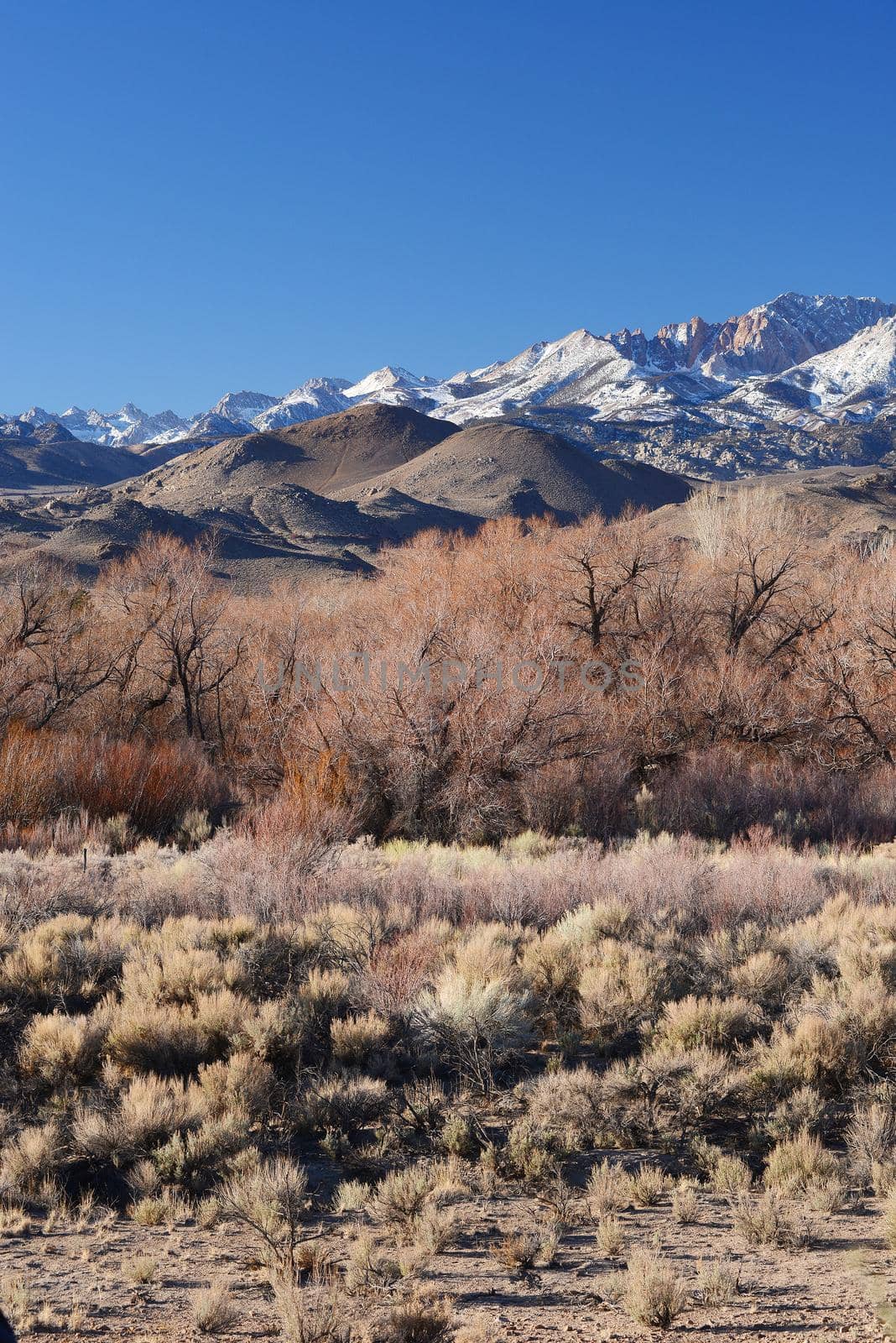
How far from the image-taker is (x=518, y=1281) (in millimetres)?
4172

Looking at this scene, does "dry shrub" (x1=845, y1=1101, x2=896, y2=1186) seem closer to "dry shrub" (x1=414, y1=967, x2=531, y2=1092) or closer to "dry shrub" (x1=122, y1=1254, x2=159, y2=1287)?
"dry shrub" (x1=414, y1=967, x2=531, y2=1092)

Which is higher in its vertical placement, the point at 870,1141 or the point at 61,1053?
the point at 870,1141

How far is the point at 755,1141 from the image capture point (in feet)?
17.4

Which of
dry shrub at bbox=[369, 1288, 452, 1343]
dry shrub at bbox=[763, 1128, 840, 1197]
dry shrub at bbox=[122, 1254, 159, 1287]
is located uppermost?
dry shrub at bbox=[763, 1128, 840, 1197]

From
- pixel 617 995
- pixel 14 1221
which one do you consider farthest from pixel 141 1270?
pixel 617 995

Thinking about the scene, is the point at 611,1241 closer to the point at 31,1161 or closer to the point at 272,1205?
the point at 272,1205

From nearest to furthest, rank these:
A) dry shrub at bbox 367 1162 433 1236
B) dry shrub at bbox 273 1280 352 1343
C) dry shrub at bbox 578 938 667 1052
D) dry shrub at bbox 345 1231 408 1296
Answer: dry shrub at bbox 273 1280 352 1343 → dry shrub at bbox 345 1231 408 1296 → dry shrub at bbox 367 1162 433 1236 → dry shrub at bbox 578 938 667 1052

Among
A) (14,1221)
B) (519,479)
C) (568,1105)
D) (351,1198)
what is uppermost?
(519,479)

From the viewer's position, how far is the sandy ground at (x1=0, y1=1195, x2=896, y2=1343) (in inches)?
150

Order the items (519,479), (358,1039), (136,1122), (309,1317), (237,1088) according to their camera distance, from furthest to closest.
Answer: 1. (519,479)
2. (358,1039)
3. (237,1088)
4. (136,1122)
5. (309,1317)

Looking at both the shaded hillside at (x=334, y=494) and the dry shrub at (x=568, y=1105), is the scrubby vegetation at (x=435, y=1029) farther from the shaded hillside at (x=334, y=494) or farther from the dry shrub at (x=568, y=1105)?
the shaded hillside at (x=334, y=494)

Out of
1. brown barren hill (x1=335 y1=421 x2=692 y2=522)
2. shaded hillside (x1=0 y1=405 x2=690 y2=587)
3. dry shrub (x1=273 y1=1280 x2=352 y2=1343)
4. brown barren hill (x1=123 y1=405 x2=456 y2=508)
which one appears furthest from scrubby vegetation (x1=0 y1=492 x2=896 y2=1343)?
brown barren hill (x1=335 y1=421 x2=692 y2=522)

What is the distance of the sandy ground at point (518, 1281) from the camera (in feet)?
12.5

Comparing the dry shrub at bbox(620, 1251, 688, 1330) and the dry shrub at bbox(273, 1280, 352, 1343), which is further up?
the dry shrub at bbox(620, 1251, 688, 1330)
